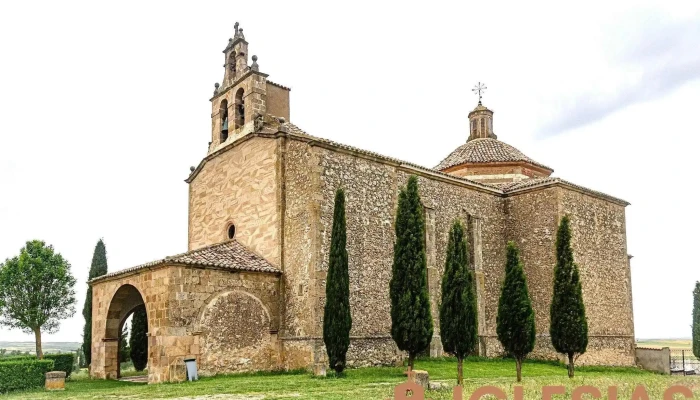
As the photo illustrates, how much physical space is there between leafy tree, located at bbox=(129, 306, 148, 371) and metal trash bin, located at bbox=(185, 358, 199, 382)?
27.8 feet

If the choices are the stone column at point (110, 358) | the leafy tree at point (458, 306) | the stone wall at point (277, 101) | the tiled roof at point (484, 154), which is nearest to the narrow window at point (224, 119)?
the stone wall at point (277, 101)

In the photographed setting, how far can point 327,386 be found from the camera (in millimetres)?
14016

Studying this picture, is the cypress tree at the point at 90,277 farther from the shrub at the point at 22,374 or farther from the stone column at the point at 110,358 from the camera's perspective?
the shrub at the point at 22,374

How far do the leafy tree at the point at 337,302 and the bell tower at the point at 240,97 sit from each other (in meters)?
6.28

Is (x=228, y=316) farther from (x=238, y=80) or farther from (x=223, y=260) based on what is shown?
Result: (x=238, y=80)

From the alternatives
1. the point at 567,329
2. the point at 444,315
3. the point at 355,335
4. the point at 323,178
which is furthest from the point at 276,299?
the point at 567,329

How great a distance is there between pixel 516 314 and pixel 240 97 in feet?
40.7

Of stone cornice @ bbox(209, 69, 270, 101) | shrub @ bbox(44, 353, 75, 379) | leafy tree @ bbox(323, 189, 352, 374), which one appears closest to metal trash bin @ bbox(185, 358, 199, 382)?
leafy tree @ bbox(323, 189, 352, 374)

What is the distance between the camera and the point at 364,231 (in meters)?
19.8

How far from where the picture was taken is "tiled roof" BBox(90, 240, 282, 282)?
56.4ft

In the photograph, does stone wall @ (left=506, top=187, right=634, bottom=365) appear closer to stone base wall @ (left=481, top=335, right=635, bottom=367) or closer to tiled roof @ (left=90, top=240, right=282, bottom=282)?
stone base wall @ (left=481, top=335, right=635, bottom=367)

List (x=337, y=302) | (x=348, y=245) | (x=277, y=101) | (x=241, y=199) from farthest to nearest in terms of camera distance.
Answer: (x=277, y=101) → (x=241, y=199) → (x=348, y=245) → (x=337, y=302)

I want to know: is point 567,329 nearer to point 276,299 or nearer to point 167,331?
point 276,299

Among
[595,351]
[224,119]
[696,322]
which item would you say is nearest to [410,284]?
[224,119]
